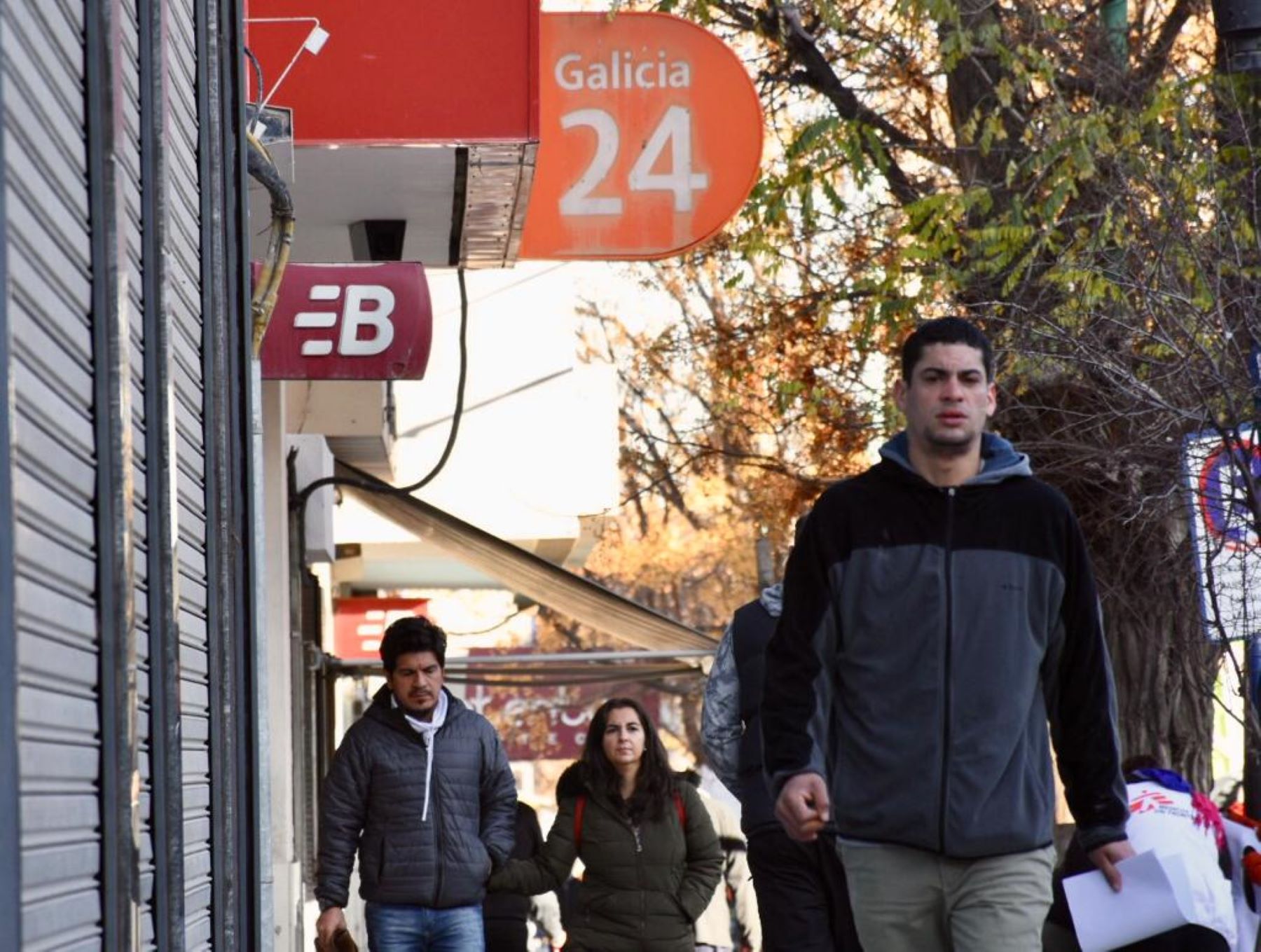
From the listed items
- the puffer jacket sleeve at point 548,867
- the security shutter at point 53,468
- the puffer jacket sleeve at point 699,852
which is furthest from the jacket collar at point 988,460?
the puffer jacket sleeve at point 699,852

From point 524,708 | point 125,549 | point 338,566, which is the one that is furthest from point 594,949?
point 524,708

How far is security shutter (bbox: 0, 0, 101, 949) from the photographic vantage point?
10.0ft

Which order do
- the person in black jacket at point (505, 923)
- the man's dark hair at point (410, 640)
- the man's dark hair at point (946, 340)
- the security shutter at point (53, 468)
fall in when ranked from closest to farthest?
the security shutter at point (53, 468) < the man's dark hair at point (946, 340) < the man's dark hair at point (410, 640) < the person in black jacket at point (505, 923)

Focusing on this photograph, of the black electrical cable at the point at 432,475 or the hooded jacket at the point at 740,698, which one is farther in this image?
the black electrical cable at the point at 432,475

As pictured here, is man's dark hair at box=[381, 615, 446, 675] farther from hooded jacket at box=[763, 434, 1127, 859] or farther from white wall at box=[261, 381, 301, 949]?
hooded jacket at box=[763, 434, 1127, 859]

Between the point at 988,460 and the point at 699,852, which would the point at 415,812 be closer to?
the point at 699,852

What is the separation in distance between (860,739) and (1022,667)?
36 cm

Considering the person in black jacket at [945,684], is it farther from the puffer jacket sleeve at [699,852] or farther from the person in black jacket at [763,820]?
the puffer jacket sleeve at [699,852]

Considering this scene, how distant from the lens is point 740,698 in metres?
7.10

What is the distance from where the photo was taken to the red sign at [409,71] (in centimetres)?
856

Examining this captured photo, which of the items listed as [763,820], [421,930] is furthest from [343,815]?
[763,820]

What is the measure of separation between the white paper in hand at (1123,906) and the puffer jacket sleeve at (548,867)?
307 cm

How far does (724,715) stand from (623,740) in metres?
2.10

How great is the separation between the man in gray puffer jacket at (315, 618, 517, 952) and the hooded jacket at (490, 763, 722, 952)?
0.58 metres
